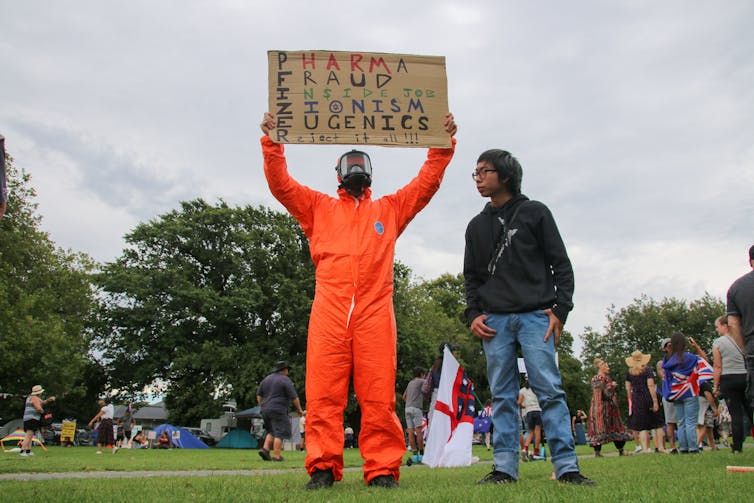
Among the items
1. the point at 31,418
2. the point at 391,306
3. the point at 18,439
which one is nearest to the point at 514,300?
the point at 391,306

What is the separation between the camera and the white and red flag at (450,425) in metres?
8.30

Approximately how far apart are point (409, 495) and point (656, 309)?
57675mm

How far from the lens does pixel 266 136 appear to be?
529 cm

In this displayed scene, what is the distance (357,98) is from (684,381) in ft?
28.0

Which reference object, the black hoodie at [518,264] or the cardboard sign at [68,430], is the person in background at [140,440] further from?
the black hoodie at [518,264]

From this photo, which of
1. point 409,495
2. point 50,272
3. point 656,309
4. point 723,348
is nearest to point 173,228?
point 50,272

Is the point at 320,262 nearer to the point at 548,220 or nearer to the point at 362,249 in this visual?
the point at 362,249

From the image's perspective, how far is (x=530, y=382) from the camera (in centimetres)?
452

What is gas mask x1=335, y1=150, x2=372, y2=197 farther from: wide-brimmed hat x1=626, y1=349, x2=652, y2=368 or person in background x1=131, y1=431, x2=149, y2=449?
person in background x1=131, y1=431, x2=149, y2=449

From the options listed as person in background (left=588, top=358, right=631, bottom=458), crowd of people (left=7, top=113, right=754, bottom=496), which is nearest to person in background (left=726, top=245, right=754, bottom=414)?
crowd of people (left=7, top=113, right=754, bottom=496)

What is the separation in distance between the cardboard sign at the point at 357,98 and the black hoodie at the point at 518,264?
103 cm

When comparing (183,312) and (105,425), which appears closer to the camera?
(105,425)

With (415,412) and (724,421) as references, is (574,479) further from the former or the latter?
(724,421)

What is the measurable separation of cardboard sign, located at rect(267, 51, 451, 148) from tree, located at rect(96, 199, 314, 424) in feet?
99.2
